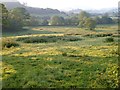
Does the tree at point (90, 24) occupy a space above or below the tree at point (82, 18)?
below

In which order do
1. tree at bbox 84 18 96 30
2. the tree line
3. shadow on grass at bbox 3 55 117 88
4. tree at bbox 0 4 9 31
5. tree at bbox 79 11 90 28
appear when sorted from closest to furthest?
shadow on grass at bbox 3 55 117 88, tree at bbox 0 4 9 31, the tree line, tree at bbox 84 18 96 30, tree at bbox 79 11 90 28

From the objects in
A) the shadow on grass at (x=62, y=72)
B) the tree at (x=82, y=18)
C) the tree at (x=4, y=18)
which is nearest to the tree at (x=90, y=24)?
the tree at (x=82, y=18)

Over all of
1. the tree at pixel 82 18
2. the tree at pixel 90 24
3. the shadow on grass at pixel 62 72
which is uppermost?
the tree at pixel 82 18

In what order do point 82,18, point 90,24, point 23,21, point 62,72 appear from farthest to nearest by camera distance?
point 82,18, point 23,21, point 90,24, point 62,72

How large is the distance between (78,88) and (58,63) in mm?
7295

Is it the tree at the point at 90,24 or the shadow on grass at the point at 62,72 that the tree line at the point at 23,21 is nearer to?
the tree at the point at 90,24

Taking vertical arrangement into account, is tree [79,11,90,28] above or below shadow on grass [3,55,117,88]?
above

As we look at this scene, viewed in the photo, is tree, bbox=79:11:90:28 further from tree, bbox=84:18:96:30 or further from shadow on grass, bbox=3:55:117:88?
shadow on grass, bbox=3:55:117:88

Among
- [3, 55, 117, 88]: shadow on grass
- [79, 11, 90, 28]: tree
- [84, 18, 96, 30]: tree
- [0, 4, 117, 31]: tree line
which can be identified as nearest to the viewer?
[3, 55, 117, 88]: shadow on grass

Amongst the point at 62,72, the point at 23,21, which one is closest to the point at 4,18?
the point at 23,21

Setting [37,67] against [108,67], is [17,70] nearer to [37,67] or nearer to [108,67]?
[37,67]

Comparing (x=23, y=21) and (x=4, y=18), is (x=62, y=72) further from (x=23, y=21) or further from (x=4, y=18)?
(x=23, y=21)

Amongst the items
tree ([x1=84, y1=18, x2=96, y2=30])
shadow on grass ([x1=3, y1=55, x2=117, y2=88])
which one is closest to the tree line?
tree ([x1=84, y1=18, x2=96, y2=30])

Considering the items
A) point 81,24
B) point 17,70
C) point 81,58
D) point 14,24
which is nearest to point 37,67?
point 17,70
